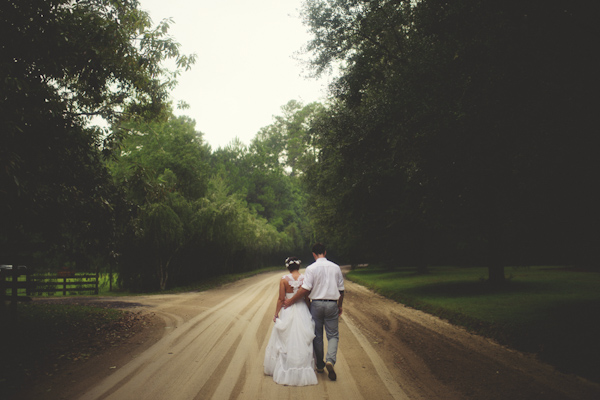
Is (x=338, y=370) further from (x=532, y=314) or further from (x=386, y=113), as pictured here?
(x=386, y=113)

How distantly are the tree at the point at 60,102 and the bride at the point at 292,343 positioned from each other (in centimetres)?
404

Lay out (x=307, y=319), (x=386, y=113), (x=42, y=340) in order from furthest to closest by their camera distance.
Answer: (x=386, y=113) < (x=42, y=340) < (x=307, y=319)

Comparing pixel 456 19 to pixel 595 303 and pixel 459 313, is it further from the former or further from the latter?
pixel 595 303

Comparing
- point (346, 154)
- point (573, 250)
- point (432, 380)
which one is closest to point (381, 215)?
point (346, 154)

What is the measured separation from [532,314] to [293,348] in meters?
7.20

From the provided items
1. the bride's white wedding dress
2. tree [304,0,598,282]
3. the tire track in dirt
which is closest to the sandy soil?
the tire track in dirt

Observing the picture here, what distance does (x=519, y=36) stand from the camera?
7.20 m

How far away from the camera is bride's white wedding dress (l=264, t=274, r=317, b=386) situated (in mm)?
5398

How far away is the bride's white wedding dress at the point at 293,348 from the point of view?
5398mm

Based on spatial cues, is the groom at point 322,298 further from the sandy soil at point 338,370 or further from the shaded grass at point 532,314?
the shaded grass at point 532,314

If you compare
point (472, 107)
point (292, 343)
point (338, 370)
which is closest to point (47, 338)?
point (292, 343)

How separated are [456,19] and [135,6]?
811 cm

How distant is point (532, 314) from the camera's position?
9.81m

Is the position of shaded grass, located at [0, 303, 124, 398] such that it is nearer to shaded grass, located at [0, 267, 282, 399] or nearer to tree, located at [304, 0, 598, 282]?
shaded grass, located at [0, 267, 282, 399]
